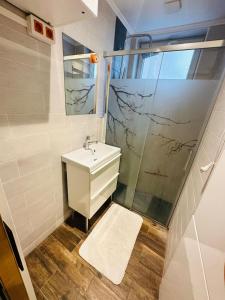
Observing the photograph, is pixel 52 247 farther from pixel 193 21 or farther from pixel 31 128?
pixel 193 21

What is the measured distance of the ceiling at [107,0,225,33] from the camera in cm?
121

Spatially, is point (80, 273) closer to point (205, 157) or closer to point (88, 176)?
point (88, 176)

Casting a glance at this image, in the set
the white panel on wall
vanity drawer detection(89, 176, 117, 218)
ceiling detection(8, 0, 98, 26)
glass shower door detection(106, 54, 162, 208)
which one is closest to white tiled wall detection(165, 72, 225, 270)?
the white panel on wall

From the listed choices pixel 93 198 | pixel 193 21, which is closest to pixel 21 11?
pixel 93 198

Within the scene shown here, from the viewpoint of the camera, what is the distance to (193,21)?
141 centimetres

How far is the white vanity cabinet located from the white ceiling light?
1.49 m

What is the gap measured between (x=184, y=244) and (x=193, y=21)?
2094 mm

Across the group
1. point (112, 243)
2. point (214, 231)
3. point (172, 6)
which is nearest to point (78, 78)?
point (172, 6)

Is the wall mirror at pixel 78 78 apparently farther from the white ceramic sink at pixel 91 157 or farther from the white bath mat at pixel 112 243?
the white bath mat at pixel 112 243

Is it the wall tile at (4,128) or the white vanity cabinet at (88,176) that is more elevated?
the wall tile at (4,128)

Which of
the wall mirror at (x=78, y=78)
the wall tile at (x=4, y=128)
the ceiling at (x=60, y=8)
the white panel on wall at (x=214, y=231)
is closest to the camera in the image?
the white panel on wall at (x=214, y=231)

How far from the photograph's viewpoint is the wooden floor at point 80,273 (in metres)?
1.04

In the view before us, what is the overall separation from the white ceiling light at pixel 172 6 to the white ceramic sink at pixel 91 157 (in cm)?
149

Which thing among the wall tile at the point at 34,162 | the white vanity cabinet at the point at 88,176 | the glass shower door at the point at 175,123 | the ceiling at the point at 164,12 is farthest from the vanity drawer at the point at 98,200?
Answer: the ceiling at the point at 164,12
